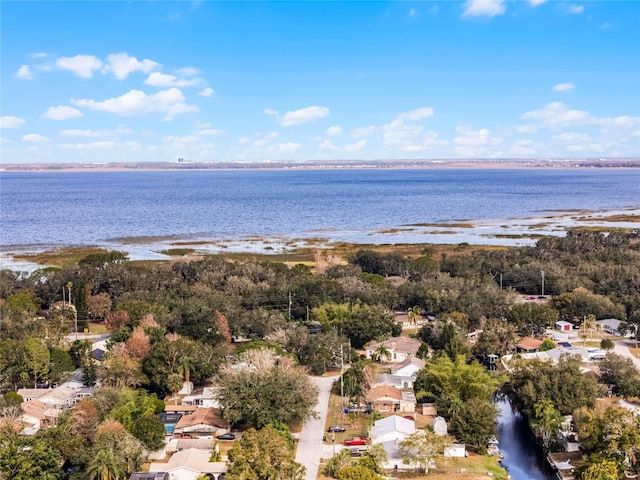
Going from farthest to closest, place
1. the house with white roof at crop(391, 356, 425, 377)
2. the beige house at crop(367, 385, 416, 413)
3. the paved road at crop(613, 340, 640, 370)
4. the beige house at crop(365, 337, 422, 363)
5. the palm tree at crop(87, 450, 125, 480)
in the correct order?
the beige house at crop(365, 337, 422, 363) → the paved road at crop(613, 340, 640, 370) → the house with white roof at crop(391, 356, 425, 377) → the beige house at crop(367, 385, 416, 413) → the palm tree at crop(87, 450, 125, 480)

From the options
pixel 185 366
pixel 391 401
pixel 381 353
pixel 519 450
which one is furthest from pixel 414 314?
pixel 185 366

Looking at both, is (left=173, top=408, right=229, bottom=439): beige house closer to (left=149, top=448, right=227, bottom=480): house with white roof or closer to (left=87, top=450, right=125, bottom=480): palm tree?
(left=149, top=448, right=227, bottom=480): house with white roof

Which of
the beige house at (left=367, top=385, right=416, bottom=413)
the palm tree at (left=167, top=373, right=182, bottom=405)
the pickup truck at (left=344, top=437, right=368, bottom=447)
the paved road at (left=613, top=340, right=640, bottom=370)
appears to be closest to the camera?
the pickup truck at (left=344, top=437, right=368, bottom=447)

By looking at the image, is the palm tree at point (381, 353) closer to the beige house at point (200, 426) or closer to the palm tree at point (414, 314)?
the palm tree at point (414, 314)

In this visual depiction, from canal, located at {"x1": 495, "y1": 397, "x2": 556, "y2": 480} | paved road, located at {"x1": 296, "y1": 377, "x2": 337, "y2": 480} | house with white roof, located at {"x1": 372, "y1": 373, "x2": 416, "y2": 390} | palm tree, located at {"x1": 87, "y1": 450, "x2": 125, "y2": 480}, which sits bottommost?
canal, located at {"x1": 495, "y1": 397, "x2": 556, "y2": 480}

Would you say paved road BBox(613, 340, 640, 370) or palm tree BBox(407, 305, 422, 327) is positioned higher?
palm tree BBox(407, 305, 422, 327)

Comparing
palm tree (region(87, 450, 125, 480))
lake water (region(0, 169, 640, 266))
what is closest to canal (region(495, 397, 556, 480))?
palm tree (region(87, 450, 125, 480))

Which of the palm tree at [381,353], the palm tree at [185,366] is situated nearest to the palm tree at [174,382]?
the palm tree at [185,366]

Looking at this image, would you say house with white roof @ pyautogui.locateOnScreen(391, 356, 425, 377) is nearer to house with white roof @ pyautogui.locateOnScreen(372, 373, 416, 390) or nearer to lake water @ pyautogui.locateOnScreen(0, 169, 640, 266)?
house with white roof @ pyautogui.locateOnScreen(372, 373, 416, 390)

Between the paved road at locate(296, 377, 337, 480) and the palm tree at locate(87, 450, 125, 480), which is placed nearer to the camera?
the palm tree at locate(87, 450, 125, 480)
